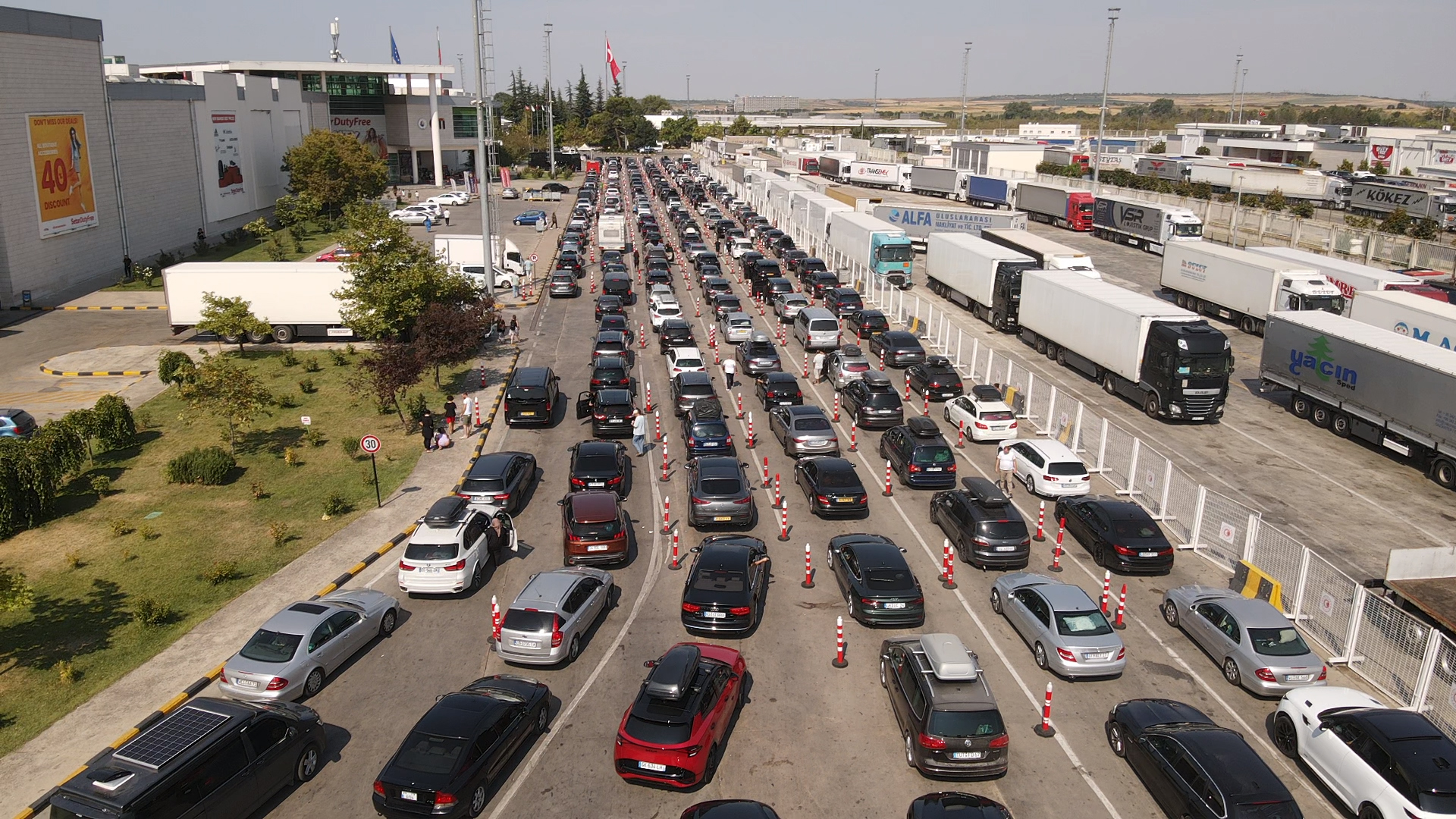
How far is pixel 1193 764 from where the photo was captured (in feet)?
41.5

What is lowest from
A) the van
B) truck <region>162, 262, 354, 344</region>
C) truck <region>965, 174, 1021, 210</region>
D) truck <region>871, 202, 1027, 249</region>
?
the van

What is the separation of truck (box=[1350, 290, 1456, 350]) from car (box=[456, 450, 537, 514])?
2871cm

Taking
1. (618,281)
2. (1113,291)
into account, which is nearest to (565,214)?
(618,281)

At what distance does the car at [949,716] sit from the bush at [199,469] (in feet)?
64.8

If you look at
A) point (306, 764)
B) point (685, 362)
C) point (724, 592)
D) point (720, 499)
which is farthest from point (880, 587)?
point (685, 362)

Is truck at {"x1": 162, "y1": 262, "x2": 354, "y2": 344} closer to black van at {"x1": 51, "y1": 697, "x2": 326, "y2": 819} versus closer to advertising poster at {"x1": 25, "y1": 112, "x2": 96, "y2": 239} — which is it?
advertising poster at {"x1": 25, "y1": 112, "x2": 96, "y2": 239}

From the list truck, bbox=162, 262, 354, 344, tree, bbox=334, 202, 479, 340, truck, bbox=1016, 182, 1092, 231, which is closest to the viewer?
tree, bbox=334, 202, 479, 340

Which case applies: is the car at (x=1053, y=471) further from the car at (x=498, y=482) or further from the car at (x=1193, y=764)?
the car at (x=498, y=482)

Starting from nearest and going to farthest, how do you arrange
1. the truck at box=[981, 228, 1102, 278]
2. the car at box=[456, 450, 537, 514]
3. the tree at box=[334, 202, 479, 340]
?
the car at box=[456, 450, 537, 514], the tree at box=[334, 202, 479, 340], the truck at box=[981, 228, 1102, 278]

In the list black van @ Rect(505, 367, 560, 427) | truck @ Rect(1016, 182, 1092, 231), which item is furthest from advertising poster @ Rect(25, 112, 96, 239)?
truck @ Rect(1016, 182, 1092, 231)

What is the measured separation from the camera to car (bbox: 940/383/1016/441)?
29391 millimetres

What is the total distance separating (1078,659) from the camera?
16438mm

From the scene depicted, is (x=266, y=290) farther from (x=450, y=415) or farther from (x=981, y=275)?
(x=981, y=275)

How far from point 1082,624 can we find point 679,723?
7731 millimetres
